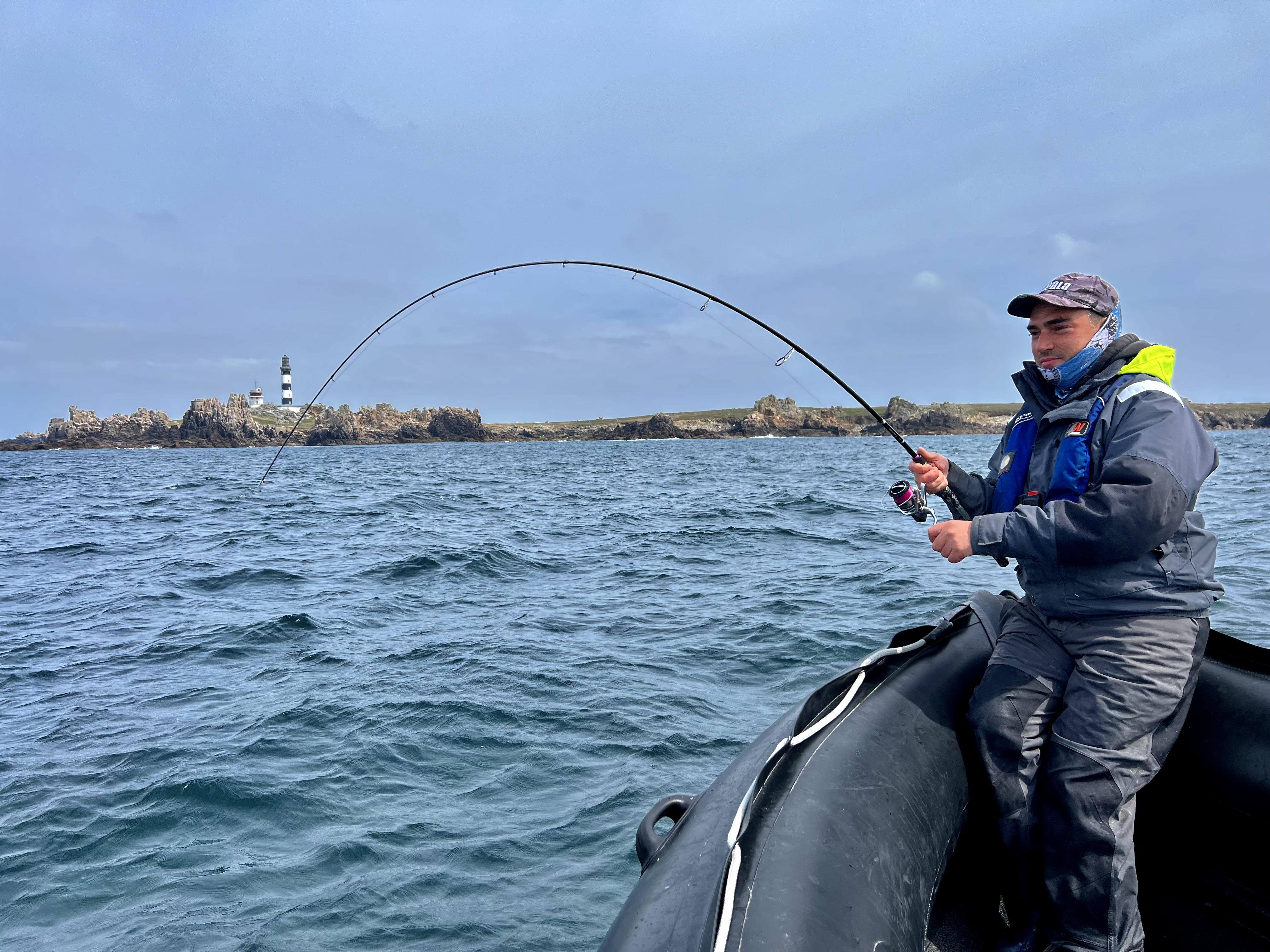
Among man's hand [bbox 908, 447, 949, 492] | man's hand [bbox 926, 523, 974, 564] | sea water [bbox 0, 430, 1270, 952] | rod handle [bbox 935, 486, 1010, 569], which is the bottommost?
sea water [bbox 0, 430, 1270, 952]

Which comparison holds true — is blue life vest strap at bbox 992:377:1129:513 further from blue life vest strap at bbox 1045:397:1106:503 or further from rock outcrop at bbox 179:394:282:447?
rock outcrop at bbox 179:394:282:447

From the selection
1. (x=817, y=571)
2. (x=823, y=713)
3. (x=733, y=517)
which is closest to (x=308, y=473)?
(x=733, y=517)

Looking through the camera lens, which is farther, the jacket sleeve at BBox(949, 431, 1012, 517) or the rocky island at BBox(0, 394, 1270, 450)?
the rocky island at BBox(0, 394, 1270, 450)

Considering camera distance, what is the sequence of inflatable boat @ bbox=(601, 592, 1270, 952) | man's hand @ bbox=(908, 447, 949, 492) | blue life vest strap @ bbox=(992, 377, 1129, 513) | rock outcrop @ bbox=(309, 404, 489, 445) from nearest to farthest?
inflatable boat @ bbox=(601, 592, 1270, 952) → blue life vest strap @ bbox=(992, 377, 1129, 513) → man's hand @ bbox=(908, 447, 949, 492) → rock outcrop @ bbox=(309, 404, 489, 445)

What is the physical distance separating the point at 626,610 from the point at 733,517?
26.2ft

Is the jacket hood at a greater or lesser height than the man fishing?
greater

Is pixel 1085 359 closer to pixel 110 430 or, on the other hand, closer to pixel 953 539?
pixel 953 539

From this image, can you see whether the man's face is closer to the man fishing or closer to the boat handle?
the man fishing

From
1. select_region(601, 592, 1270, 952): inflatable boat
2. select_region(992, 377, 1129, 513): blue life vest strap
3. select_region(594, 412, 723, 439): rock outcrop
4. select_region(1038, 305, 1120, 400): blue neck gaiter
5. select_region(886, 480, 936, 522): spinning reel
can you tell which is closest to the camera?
select_region(601, 592, 1270, 952): inflatable boat

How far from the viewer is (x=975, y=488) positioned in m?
2.76

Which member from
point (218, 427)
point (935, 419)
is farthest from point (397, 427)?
point (935, 419)

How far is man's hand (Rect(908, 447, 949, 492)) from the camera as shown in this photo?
2.73 m

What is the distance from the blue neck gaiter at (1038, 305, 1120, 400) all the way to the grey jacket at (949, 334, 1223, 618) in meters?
0.04

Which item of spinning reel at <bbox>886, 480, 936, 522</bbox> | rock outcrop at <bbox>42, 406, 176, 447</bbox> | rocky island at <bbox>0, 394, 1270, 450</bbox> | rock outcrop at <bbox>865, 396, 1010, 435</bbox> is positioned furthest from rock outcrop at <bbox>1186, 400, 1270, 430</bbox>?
rock outcrop at <bbox>42, 406, 176, 447</bbox>
